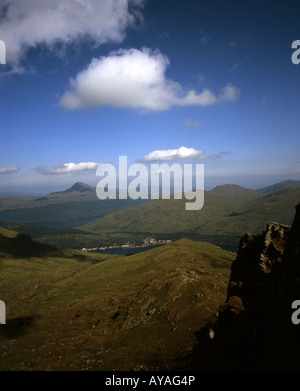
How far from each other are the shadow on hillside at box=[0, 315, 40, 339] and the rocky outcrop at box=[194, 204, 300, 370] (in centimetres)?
7732

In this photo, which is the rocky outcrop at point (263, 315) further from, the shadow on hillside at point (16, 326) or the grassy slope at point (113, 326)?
the shadow on hillside at point (16, 326)

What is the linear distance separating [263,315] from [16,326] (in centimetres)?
9788

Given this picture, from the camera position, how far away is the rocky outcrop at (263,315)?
21203 mm

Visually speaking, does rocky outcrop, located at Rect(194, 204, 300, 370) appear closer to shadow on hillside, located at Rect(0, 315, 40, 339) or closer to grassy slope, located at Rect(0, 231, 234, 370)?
grassy slope, located at Rect(0, 231, 234, 370)

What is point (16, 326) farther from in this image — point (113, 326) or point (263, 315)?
point (263, 315)

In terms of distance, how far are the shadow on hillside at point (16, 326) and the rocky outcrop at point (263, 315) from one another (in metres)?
77.3

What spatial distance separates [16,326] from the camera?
88.0 meters

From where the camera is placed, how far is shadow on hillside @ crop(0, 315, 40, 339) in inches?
3132

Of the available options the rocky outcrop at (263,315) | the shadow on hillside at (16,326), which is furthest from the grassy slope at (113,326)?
the rocky outcrop at (263,315)

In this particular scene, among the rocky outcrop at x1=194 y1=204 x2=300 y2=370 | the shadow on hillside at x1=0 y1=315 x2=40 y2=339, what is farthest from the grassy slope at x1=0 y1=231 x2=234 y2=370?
the rocky outcrop at x1=194 y1=204 x2=300 y2=370

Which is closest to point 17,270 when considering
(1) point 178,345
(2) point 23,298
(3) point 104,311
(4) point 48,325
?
(2) point 23,298

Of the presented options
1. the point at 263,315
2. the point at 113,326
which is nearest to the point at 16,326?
the point at 113,326

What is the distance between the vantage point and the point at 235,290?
109ft
